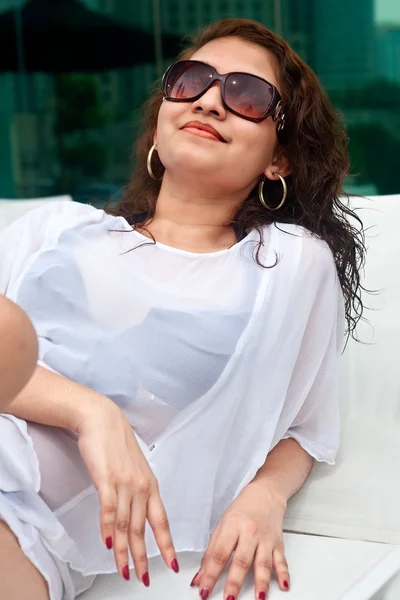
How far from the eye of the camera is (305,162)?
77.6 inches

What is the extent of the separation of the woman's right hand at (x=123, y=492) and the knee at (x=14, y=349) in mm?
460

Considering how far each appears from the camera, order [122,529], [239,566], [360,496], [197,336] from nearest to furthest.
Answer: [122,529], [239,566], [197,336], [360,496]

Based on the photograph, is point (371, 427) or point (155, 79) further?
point (155, 79)

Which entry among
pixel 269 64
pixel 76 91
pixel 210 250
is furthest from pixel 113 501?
pixel 76 91


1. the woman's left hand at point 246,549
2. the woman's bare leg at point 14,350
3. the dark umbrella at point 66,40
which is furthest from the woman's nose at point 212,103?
the dark umbrella at point 66,40

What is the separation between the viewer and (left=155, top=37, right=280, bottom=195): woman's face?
1809 millimetres

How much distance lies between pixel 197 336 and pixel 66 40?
626cm

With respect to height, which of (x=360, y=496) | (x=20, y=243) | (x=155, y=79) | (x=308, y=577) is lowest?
(x=155, y=79)

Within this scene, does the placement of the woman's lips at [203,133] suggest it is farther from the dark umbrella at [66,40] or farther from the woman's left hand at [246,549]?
the dark umbrella at [66,40]

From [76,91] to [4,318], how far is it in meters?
6.96

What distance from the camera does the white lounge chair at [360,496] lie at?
1515 mm

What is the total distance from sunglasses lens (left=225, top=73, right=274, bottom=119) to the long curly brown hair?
8 cm

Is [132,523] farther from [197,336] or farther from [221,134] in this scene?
[221,134]

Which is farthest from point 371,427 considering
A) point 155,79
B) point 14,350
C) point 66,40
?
point 66,40
